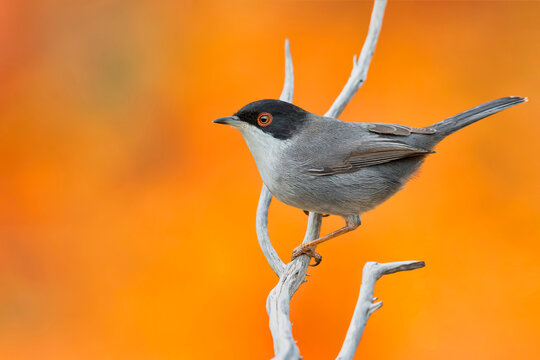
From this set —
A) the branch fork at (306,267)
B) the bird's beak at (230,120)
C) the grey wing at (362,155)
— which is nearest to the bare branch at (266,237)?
the branch fork at (306,267)

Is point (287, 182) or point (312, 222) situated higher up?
point (287, 182)

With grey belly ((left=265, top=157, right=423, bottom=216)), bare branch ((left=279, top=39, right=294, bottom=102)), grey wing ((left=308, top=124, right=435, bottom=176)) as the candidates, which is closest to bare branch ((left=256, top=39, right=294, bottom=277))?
grey belly ((left=265, top=157, right=423, bottom=216))

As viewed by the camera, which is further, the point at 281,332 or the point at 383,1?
the point at 383,1

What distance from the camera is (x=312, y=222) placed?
11.2ft

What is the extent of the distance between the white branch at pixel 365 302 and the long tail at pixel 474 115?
998 millimetres

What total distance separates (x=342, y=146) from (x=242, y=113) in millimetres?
644

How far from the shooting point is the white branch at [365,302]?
2.38m

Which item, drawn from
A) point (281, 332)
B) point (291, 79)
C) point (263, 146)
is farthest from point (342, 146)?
point (281, 332)

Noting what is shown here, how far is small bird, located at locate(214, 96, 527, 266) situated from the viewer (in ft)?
9.87

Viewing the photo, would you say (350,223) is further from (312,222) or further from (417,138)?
(417,138)

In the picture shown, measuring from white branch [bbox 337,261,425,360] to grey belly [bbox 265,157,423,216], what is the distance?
0.52m

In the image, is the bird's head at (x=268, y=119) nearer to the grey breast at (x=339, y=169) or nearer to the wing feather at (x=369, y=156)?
the grey breast at (x=339, y=169)

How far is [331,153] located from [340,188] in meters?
0.22

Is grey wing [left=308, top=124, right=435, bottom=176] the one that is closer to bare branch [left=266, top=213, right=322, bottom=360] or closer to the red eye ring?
the red eye ring
